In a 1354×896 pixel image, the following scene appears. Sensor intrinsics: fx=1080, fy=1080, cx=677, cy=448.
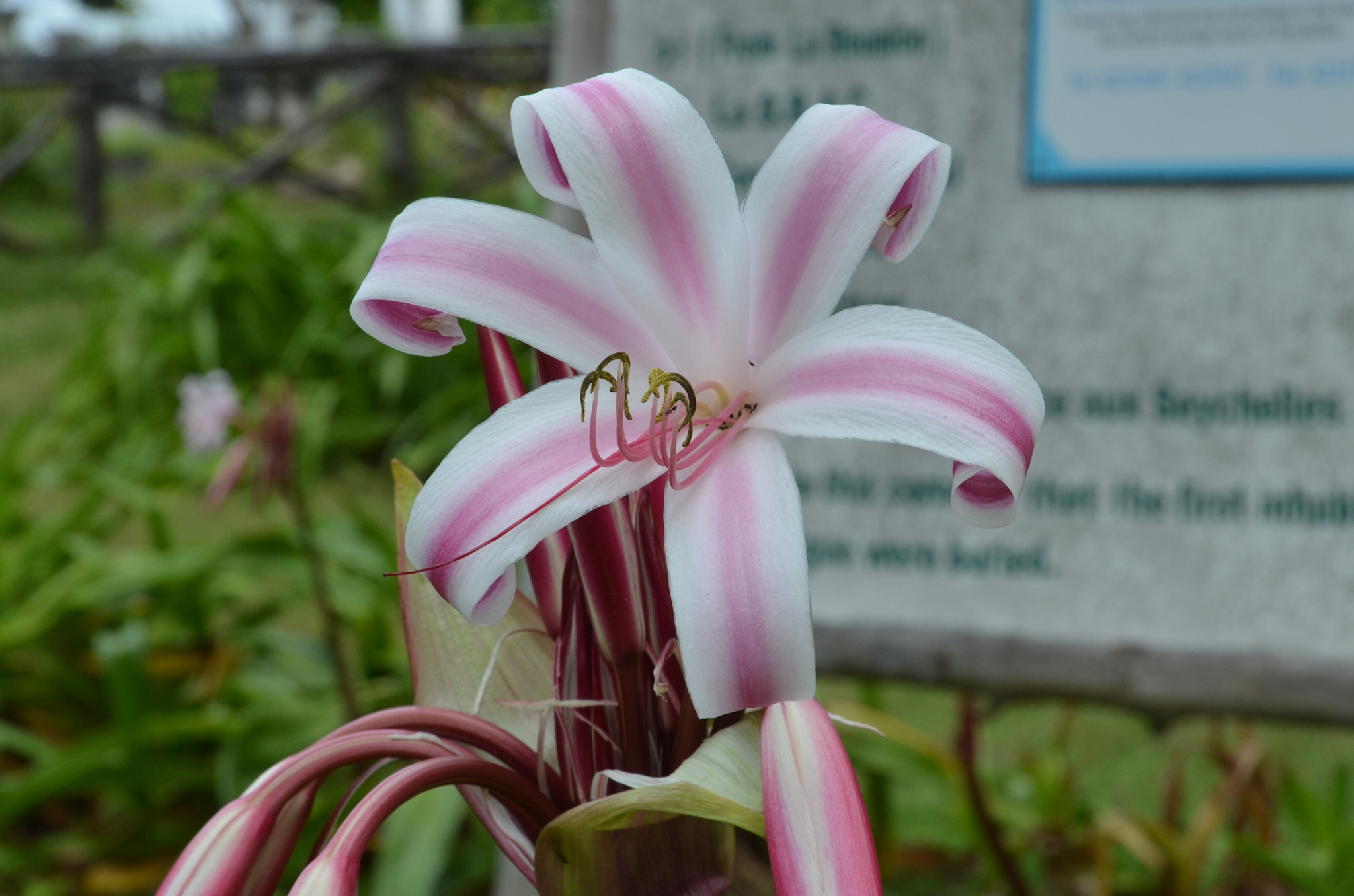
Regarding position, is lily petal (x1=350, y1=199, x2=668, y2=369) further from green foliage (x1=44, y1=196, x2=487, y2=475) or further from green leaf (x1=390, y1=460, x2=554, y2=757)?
green foliage (x1=44, y1=196, x2=487, y2=475)

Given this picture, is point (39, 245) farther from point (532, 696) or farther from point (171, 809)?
point (532, 696)

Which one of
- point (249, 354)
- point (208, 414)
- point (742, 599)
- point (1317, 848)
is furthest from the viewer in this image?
point (249, 354)

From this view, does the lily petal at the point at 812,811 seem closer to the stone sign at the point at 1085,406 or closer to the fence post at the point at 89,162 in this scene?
the stone sign at the point at 1085,406

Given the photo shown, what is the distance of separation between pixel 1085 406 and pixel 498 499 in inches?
38.1

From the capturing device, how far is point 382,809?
227 mm

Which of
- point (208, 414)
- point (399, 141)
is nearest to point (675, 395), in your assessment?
point (208, 414)

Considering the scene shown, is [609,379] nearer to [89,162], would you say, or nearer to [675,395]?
[675,395]

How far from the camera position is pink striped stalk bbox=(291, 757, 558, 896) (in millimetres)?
211

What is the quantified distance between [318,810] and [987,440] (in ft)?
3.61

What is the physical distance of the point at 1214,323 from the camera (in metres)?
1.05

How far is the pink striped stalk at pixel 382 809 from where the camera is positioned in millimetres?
211

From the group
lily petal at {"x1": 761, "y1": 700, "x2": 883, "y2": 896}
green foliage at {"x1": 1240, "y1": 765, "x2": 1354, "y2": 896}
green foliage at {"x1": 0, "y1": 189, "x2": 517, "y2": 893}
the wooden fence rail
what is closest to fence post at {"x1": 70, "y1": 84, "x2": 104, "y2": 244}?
the wooden fence rail

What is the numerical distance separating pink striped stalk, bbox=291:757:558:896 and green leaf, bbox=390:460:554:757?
33mm

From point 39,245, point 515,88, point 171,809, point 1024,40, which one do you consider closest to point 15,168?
point 39,245
